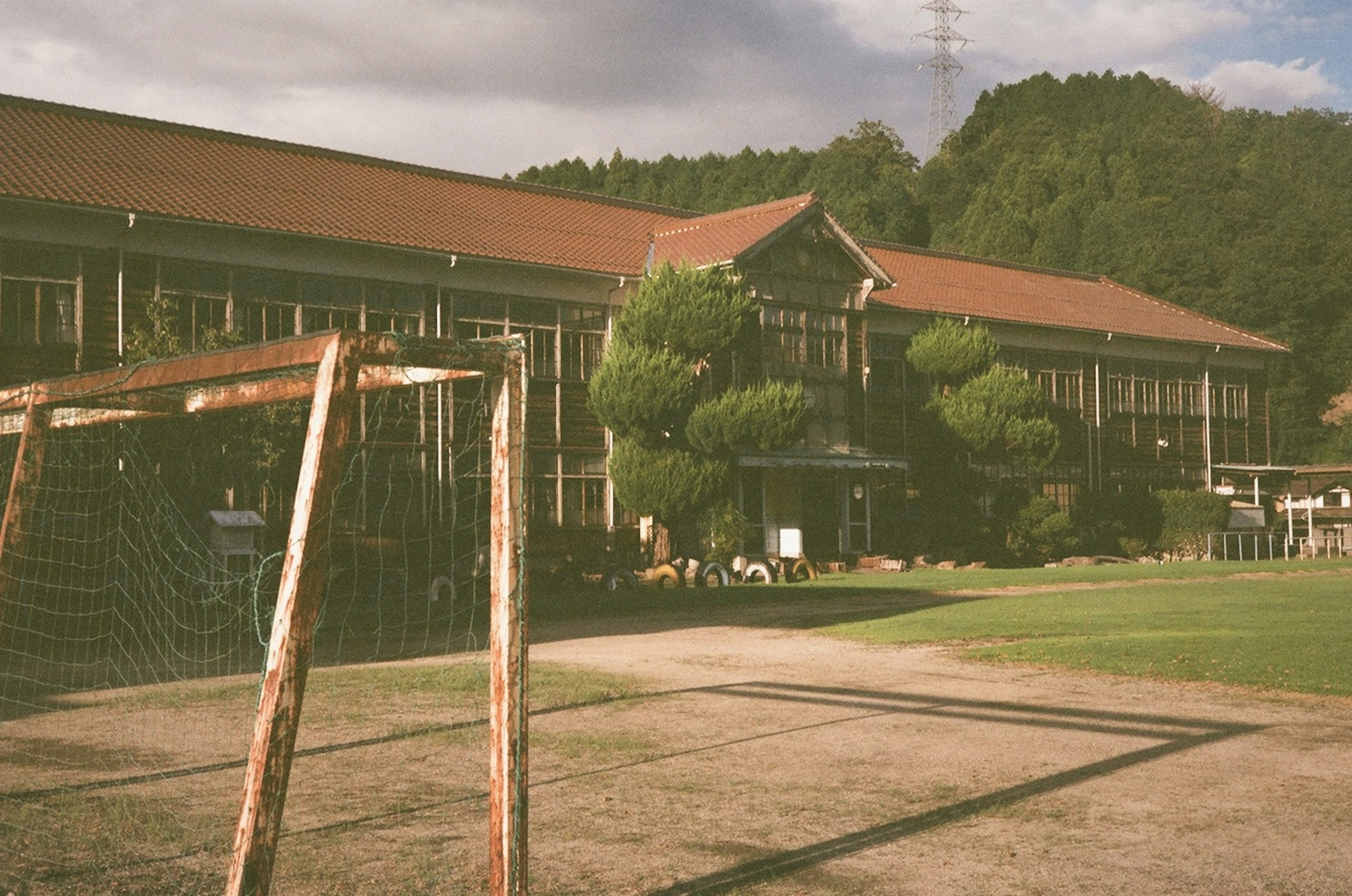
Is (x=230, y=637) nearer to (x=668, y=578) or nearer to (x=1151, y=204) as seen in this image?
(x=668, y=578)

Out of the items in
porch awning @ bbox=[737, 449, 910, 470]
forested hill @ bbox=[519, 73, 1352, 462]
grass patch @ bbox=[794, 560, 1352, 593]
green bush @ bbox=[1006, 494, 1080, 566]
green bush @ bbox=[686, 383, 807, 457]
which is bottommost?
grass patch @ bbox=[794, 560, 1352, 593]

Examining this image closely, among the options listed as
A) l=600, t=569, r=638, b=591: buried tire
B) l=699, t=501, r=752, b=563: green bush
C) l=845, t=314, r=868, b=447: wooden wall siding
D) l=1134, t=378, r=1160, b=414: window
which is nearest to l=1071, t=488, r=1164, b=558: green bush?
l=1134, t=378, r=1160, b=414: window

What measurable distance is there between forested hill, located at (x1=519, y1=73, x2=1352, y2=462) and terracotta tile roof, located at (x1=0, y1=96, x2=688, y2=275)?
97.4 feet

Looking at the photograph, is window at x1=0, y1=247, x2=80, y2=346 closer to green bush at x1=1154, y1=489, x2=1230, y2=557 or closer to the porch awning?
the porch awning

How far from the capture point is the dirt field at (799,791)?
19.6 ft

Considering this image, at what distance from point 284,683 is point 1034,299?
136ft

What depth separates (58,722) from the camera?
A: 11109 millimetres

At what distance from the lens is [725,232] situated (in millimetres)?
34406

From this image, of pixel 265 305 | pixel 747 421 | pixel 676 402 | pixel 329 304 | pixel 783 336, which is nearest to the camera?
pixel 265 305

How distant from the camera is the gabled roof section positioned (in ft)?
107

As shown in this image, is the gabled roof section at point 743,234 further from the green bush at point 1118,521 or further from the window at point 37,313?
the window at point 37,313

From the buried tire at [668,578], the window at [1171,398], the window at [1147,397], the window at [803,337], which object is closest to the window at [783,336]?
the window at [803,337]

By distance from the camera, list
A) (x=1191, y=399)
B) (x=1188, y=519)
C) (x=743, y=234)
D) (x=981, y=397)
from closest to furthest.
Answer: (x=743, y=234)
(x=981, y=397)
(x=1188, y=519)
(x=1191, y=399)

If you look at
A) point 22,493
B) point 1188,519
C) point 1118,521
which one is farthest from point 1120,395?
point 22,493
